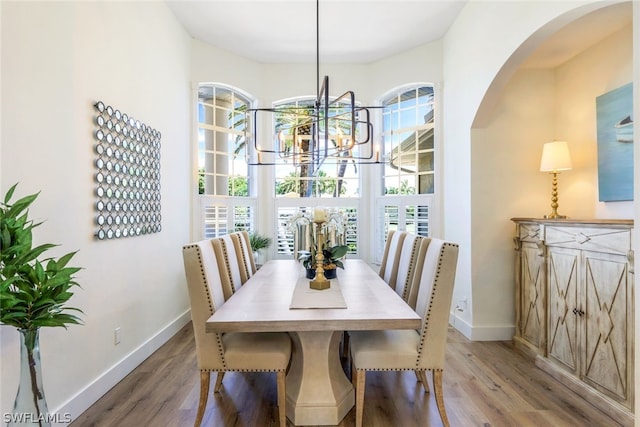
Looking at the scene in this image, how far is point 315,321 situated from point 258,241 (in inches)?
108

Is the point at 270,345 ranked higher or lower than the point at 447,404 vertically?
higher

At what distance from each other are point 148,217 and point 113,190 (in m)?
0.54

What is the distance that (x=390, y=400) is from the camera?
2188 mm

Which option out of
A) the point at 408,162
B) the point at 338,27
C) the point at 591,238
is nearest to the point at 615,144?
the point at 591,238

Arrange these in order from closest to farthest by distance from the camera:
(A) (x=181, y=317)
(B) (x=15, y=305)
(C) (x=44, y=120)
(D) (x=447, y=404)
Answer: (B) (x=15, y=305) → (C) (x=44, y=120) → (D) (x=447, y=404) → (A) (x=181, y=317)

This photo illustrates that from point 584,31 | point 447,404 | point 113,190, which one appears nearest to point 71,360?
point 113,190

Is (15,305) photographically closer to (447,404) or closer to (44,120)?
(44,120)

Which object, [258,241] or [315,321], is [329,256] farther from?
[258,241]

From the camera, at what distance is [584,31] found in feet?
8.71

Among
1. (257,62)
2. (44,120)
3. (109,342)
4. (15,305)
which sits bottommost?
(109,342)

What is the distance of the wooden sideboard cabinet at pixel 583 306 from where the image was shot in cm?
196

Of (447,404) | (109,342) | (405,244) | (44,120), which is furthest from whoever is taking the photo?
(405,244)

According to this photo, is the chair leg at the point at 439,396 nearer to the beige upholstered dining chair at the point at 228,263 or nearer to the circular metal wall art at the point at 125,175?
the beige upholstered dining chair at the point at 228,263

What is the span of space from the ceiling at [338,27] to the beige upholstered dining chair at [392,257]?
2.09 meters
